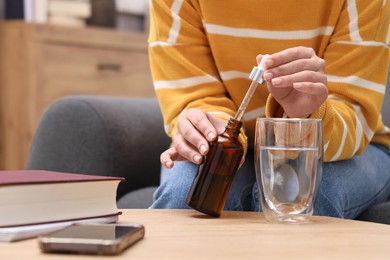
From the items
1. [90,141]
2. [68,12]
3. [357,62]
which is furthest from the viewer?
[68,12]

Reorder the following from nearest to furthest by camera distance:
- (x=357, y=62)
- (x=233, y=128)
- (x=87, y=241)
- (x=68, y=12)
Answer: (x=87, y=241), (x=233, y=128), (x=357, y=62), (x=68, y=12)

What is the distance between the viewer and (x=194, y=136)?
2.95ft

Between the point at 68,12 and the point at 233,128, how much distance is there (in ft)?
7.06

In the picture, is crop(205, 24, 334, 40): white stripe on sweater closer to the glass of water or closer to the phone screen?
the glass of water

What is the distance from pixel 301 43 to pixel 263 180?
0.39 m

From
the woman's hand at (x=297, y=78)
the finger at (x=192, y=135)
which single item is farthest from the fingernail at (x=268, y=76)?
the finger at (x=192, y=135)

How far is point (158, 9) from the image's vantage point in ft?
3.99

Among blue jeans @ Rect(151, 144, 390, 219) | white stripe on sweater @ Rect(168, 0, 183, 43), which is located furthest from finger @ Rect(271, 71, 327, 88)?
white stripe on sweater @ Rect(168, 0, 183, 43)

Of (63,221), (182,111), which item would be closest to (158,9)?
(182,111)

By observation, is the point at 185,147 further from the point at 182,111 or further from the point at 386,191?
the point at 386,191

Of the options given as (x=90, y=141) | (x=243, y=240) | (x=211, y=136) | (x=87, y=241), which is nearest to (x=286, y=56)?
(x=211, y=136)

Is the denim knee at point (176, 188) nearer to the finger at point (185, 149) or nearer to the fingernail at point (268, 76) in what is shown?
the finger at point (185, 149)

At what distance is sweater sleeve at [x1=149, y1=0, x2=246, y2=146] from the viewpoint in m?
1.17

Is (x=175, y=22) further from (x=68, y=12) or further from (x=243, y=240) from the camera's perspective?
(x=68, y=12)
